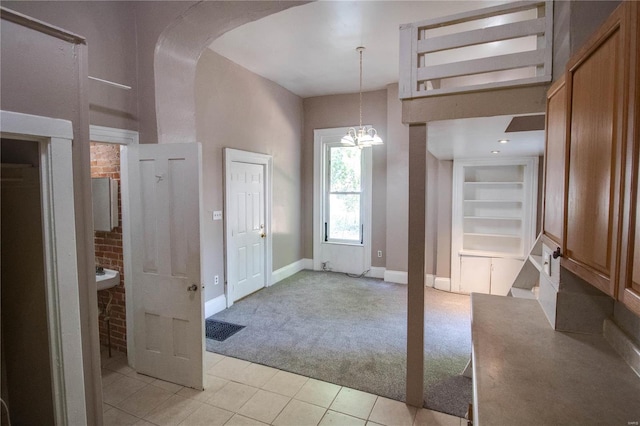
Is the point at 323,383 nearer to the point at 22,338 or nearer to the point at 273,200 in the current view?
the point at 22,338

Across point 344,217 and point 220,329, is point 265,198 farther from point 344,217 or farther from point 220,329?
point 220,329

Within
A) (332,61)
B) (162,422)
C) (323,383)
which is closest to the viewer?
(162,422)

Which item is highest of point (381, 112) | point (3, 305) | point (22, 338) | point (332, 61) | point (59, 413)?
point (332, 61)

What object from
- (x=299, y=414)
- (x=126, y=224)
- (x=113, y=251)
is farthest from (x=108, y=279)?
(x=299, y=414)

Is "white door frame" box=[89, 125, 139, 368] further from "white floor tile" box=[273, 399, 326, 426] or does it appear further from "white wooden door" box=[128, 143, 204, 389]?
"white floor tile" box=[273, 399, 326, 426]

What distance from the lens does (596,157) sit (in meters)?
1.15

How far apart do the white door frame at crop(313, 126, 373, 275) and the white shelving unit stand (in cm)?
150

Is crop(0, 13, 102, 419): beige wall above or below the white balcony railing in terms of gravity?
below

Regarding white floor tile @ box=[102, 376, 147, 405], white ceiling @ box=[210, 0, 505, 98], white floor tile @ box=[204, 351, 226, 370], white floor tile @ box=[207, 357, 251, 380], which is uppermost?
white ceiling @ box=[210, 0, 505, 98]

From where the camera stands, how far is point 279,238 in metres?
5.78

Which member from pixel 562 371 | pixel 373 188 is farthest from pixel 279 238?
pixel 562 371

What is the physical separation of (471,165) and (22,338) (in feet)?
16.8

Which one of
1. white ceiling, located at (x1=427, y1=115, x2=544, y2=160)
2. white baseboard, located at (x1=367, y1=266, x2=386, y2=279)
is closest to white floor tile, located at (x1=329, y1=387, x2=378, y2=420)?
white ceiling, located at (x1=427, y1=115, x2=544, y2=160)

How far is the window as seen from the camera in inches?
242
